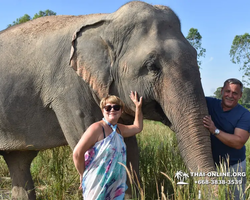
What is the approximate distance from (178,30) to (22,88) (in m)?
1.96

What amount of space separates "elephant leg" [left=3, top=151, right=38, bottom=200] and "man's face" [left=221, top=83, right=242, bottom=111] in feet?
9.40

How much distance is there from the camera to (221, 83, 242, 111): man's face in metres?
3.27

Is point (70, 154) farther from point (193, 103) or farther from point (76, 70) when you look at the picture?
point (193, 103)

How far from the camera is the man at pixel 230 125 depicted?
317 centimetres

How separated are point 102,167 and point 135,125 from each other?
1.90 ft

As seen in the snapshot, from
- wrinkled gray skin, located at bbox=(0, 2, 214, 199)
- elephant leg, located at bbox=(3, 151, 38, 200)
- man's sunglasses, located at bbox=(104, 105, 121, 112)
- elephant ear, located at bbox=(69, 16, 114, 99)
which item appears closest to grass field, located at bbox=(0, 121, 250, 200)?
elephant leg, located at bbox=(3, 151, 38, 200)

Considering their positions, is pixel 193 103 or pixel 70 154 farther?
pixel 70 154

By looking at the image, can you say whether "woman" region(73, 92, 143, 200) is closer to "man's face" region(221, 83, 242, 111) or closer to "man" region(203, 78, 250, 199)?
"man" region(203, 78, 250, 199)

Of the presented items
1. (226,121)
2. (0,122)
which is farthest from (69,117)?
(226,121)

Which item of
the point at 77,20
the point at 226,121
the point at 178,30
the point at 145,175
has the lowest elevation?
the point at 145,175

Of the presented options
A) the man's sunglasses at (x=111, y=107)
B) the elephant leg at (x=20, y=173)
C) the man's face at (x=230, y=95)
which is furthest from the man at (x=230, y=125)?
the elephant leg at (x=20, y=173)

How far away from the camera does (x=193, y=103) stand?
306cm

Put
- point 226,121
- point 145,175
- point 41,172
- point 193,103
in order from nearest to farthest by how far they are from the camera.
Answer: point 193,103
point 226,121
point 145,175
point 41,172

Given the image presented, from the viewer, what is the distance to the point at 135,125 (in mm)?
3014
